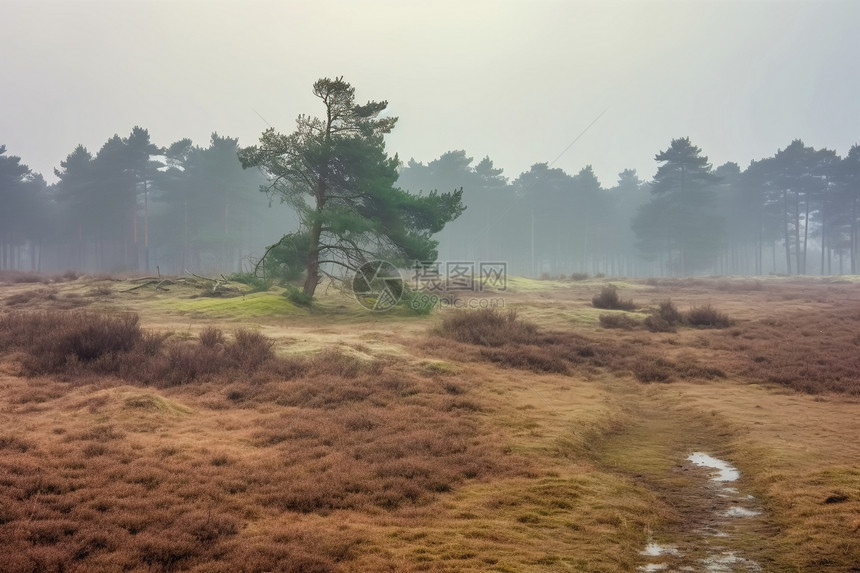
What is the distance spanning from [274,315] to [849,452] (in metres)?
19.0

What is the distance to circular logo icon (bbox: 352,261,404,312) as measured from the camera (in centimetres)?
2494

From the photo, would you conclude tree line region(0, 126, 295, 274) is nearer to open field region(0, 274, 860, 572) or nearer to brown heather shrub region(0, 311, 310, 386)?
brown heather shrub region(0, 311, 310, 386)

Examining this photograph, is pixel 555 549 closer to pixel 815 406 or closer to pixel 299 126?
pixel 815 406

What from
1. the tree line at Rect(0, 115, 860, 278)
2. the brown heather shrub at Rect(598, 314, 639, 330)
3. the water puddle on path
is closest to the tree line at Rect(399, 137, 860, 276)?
the tree line at Rect(0, 115, 860, 278)

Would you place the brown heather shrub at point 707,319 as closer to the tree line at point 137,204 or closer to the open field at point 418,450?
the open field at point 418,450

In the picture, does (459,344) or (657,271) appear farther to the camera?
(657,271)

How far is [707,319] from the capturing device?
22234mm

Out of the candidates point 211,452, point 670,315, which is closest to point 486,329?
point 670,315

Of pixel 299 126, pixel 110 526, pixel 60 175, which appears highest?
pixel 60 175

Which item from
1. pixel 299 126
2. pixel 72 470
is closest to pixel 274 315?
pixel 299 126

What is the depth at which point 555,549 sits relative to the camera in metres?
5.82

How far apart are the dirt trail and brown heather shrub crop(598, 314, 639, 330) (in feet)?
30.2

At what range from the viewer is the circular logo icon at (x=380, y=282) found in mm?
24938

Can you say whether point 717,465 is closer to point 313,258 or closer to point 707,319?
point 707,319
